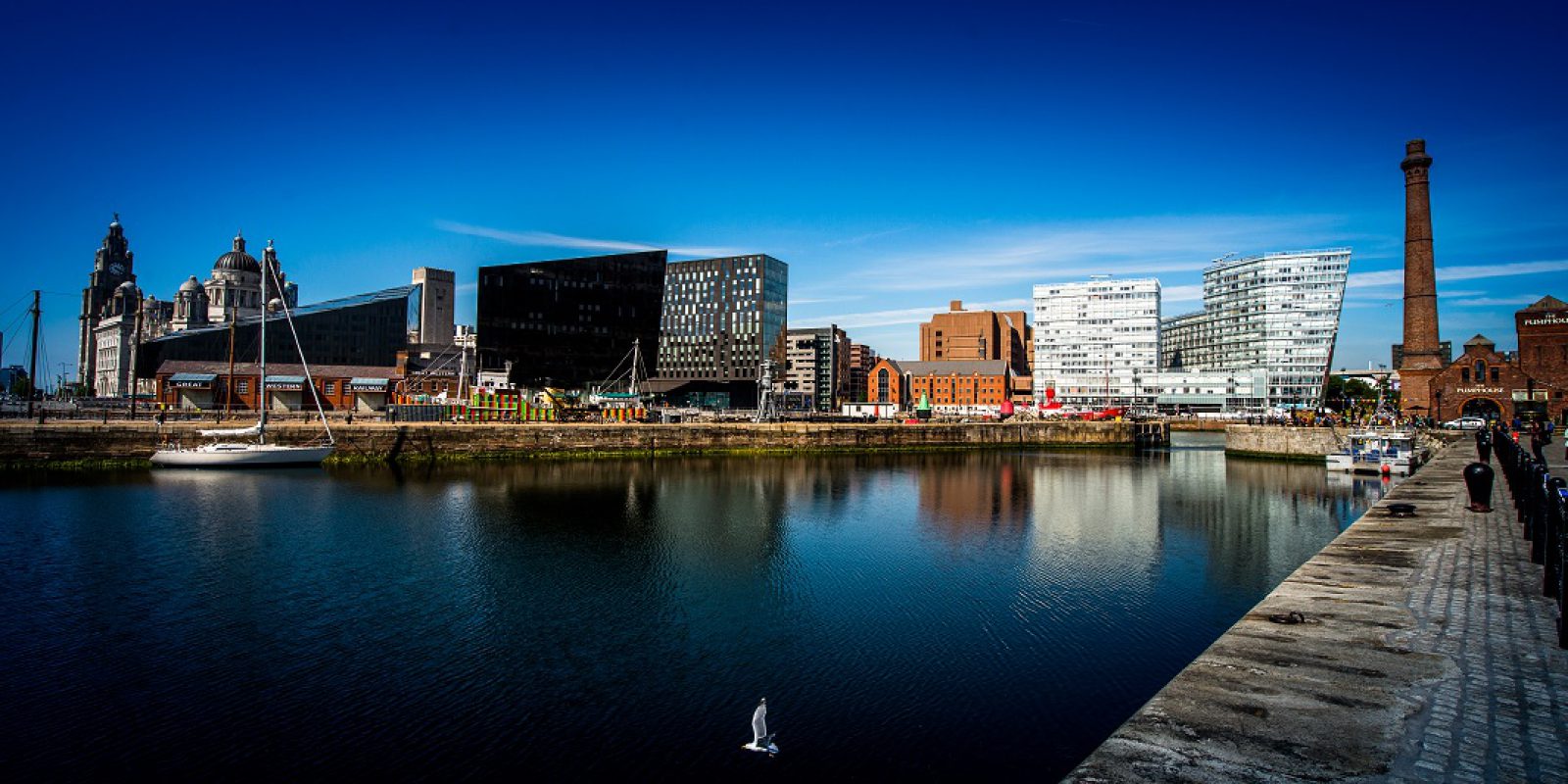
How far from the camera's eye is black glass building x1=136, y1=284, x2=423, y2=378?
88312 mm

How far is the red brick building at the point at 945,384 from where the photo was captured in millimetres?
152000

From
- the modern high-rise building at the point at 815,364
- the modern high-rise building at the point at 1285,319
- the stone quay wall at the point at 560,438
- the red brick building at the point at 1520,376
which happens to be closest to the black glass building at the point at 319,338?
Result: the stone quay wall at the point at 560,438

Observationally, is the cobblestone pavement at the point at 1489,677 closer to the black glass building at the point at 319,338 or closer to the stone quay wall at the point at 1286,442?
the stone quay wall at the point at 1286,442

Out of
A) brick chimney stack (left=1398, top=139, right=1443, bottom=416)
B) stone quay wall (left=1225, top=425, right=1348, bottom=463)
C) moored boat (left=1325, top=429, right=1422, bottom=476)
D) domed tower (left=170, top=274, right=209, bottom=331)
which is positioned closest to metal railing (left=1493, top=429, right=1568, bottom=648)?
moored boat (left=1325, top=429, right=1422, bottom=476)

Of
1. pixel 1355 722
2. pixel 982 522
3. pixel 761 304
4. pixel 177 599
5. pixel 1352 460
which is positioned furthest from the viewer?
pixel 761 304

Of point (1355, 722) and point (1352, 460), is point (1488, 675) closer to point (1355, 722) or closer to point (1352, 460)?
point (1355, 722)

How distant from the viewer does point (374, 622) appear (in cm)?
1719

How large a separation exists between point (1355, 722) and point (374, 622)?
1767cm

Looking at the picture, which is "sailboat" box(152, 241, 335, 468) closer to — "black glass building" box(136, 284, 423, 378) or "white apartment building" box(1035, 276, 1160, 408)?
"black glass building" box(136, 284, 423, 378)

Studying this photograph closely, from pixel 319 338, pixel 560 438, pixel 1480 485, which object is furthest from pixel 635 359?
pixel 1480 485

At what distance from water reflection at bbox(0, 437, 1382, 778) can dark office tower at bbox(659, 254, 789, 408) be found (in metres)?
102

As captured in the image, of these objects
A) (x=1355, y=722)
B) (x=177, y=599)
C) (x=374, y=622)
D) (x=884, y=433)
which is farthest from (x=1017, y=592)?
(x=884, y=433)

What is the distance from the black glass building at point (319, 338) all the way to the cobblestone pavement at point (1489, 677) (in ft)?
347

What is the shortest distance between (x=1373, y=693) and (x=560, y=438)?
190 feet
